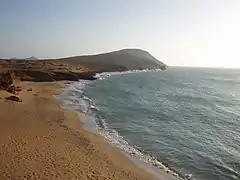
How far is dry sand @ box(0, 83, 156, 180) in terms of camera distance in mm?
15008

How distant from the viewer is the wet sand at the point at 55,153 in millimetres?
15008

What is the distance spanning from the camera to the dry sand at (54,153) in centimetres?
1501

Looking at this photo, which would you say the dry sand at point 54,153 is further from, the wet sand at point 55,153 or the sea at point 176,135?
the sea at point 176,135

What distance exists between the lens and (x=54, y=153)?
58.4ft

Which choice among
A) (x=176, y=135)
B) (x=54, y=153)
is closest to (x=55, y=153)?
(x=54, y=153)

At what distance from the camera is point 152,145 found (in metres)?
22.3

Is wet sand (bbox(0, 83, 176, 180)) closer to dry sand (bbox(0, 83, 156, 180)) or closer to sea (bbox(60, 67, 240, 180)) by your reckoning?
dry sand (bbox(0, 83, 156, 180))

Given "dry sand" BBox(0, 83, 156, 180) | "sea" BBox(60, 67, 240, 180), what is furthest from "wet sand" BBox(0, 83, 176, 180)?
"sea" BBox(60, 67, 240, 180)

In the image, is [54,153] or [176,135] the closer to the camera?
[54,153]

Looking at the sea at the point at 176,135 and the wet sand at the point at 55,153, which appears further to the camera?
the sea at the point at 176,135

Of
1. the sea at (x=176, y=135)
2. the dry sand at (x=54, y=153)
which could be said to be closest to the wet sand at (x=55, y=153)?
the dry sand at (x=54, y=153)

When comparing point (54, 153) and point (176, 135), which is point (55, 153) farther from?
point (176, 135)

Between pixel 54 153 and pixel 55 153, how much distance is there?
7 cm

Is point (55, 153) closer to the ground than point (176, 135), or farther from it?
farther from it
